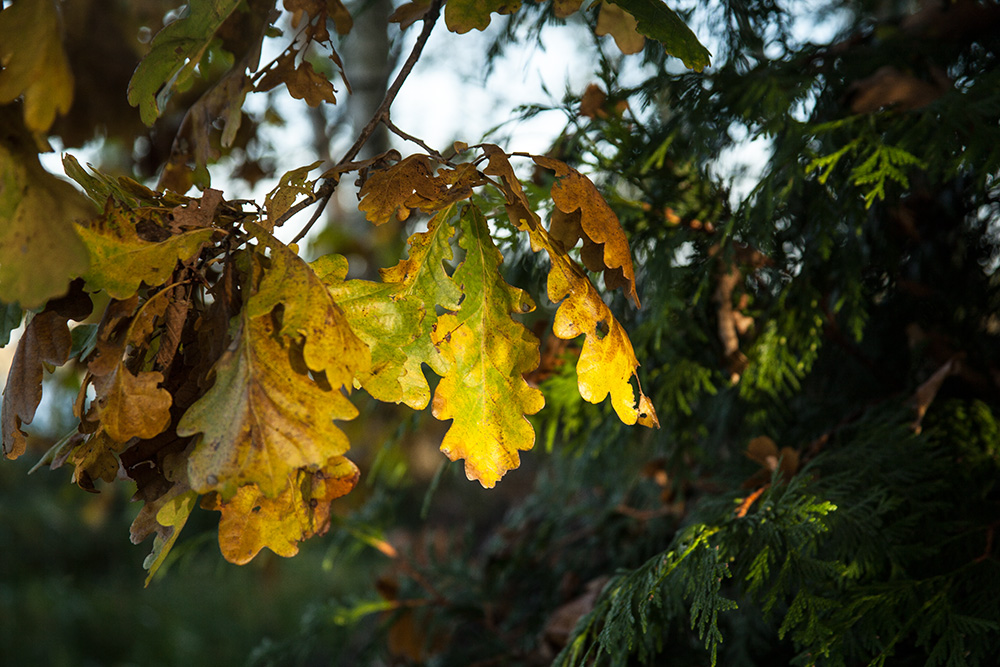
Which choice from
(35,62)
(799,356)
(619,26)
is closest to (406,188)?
(35,62)

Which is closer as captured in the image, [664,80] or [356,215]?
[664,80]

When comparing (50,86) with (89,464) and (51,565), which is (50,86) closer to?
(89,464)

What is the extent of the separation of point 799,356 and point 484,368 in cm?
82

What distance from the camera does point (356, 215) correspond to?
3.34 m

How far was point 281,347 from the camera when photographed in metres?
0.66

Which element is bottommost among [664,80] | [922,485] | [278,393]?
[922,485]

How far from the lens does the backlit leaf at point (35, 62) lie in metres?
0.51

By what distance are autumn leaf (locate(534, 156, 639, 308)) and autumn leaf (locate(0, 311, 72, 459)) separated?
0.55 meters

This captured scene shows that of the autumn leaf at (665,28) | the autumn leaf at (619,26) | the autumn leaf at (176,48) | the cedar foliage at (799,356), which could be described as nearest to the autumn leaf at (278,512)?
the cedar foliage at (799,356)

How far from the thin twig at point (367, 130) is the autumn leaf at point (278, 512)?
0.87 ft

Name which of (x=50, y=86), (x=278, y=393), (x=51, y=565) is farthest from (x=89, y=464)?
(x=51, y=565)

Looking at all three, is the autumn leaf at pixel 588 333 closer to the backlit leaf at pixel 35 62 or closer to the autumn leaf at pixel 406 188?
the autumn leaf at pixel 406 188

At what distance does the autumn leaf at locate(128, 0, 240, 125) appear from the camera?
2.58ft

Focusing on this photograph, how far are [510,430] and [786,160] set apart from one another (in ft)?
2.04
